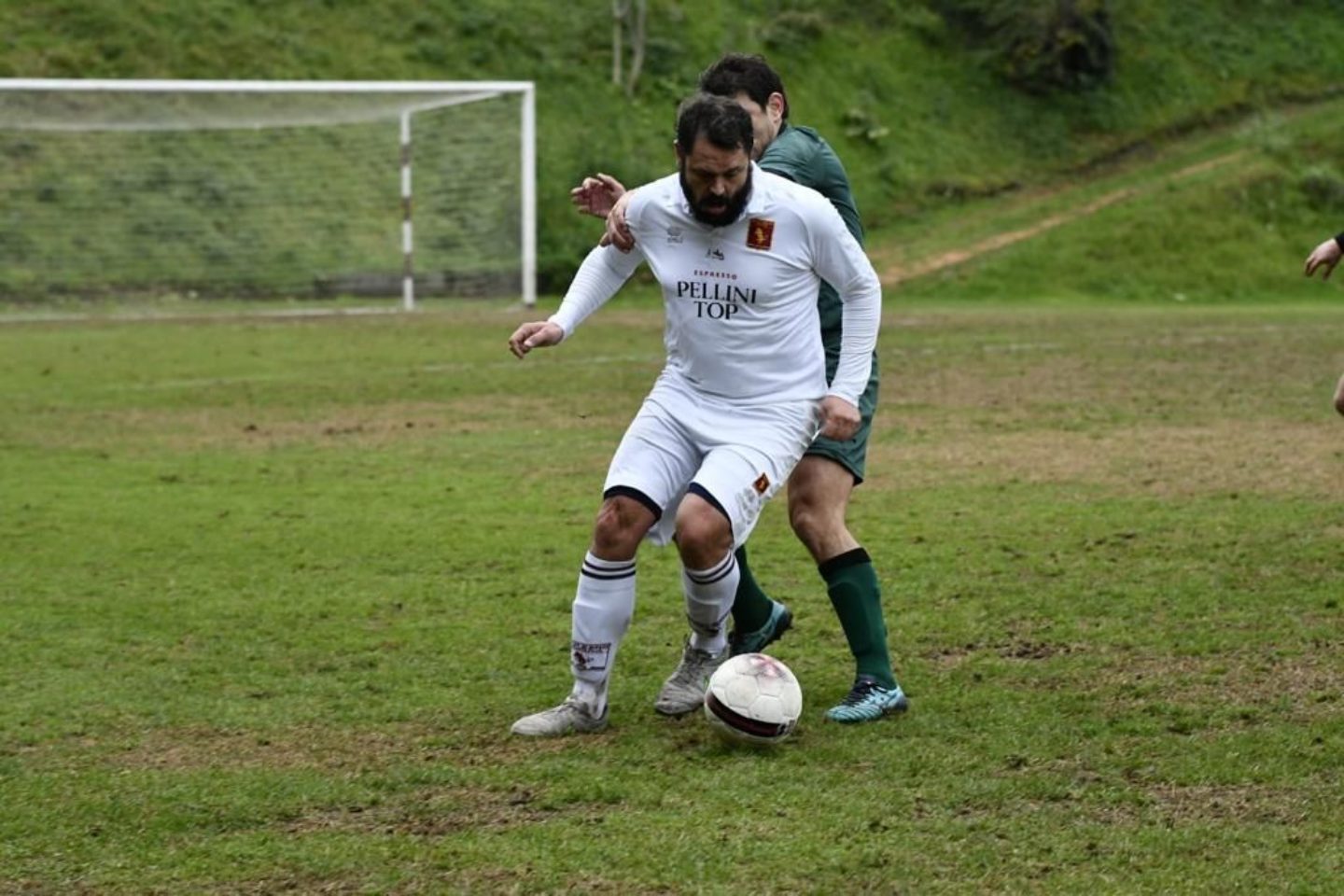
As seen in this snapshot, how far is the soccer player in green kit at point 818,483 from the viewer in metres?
6.45

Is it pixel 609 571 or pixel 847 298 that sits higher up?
pixel 847 298

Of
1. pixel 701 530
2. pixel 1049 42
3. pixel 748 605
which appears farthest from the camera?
pixel 1049 42

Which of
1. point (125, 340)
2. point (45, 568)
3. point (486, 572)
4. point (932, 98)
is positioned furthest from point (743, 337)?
point (932, 98)

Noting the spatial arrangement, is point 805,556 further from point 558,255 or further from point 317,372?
point 558,255

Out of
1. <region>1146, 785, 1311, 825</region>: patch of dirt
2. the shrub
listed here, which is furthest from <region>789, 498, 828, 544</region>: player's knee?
the shrub

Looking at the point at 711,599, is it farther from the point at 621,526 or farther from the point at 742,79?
the point at 742,79

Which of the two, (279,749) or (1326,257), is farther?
(1326,257)

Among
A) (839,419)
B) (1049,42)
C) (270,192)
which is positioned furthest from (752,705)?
(1049,42)

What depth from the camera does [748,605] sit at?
706cm

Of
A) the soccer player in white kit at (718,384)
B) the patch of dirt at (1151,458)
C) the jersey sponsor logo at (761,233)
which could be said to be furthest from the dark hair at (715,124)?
the patch of dirt at (1151,458)

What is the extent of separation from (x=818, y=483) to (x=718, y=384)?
1.64 ft

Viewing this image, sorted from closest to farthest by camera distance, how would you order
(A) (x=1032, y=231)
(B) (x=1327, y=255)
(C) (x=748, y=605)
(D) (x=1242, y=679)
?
(D) (x=1242, y=679) < (C) (x=748, y=605) < (B) (x=1327, y=255) < (A) (x=1032, y=231)

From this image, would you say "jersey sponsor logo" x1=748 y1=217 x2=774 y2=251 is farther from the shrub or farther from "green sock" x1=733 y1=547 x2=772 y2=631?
the shrub

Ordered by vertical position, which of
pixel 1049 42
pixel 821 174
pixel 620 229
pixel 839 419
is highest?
pixel 821 174
